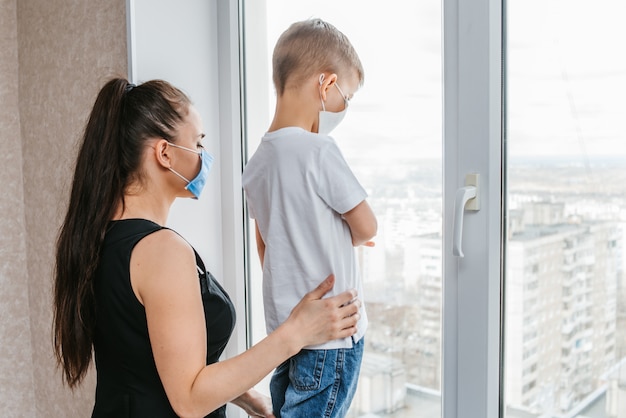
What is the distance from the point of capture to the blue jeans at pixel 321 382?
3.62ft

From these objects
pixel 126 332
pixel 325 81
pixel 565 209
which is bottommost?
pixel 126 332

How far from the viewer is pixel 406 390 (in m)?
1.31

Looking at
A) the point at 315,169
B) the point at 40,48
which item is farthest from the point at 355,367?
the point at 40,48

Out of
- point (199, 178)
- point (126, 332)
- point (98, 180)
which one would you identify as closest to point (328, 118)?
point (199, 178)

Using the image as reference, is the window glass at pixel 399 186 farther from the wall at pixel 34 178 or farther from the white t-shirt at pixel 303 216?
the wall at pixel 34 178

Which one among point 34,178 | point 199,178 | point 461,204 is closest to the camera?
point 461,204

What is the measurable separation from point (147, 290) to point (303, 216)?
0.32 meters

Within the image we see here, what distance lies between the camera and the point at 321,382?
110 centimetres

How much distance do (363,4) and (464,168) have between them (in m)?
0.45

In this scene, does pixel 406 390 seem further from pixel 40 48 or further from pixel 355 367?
pixel 40 48

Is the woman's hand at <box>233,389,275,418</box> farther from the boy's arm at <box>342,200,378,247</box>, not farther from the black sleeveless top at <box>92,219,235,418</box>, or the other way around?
the boy's arm at <box>342,200,378,247</box>

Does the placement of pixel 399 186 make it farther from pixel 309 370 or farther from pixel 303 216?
pixel 309 370

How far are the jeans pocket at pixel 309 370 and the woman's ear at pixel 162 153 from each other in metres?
0.45

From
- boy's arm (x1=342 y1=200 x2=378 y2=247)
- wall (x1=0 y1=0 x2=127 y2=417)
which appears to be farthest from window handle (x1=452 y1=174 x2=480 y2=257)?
wall (x1=0 y1=0 x2=127 y2=417)
